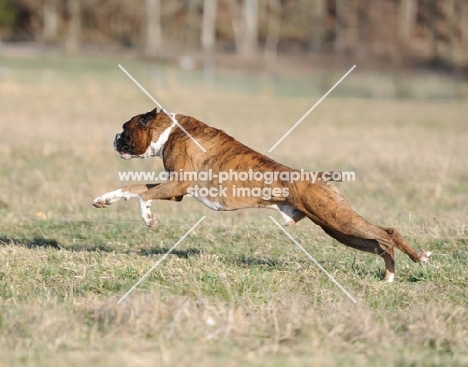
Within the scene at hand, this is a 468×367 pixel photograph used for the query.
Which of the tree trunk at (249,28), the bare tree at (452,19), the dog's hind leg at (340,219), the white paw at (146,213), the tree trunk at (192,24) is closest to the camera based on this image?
the dog's hind leg at (340,219)

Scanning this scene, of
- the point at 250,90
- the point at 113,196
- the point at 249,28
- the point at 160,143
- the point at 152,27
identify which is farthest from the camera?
the point at 152,27

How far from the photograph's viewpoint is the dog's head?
8.30 meters

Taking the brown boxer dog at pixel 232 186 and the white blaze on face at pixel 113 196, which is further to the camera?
the white blaze on face at pixel 113 196

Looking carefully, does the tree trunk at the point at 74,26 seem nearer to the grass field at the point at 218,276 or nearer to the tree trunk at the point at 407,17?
the tree trunk at the point at 407,17

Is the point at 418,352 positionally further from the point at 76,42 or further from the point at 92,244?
the point at 76,42

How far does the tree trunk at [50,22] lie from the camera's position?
3024 inches

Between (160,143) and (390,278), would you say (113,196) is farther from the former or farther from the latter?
(390,278)

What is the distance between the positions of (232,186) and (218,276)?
884 mm

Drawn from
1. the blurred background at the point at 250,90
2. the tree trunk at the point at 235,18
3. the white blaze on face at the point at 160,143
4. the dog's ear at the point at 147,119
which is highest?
the tree trunk at the point at 235,18

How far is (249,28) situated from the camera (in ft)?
237

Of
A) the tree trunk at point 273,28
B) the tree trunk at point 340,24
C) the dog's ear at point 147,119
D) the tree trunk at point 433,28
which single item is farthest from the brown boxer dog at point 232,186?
the tree trunk at point 340,24

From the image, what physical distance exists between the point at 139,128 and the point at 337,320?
3.20m

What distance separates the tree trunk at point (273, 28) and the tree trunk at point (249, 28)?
53.3 inches

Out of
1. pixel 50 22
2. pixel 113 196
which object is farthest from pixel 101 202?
pixel 50 22
